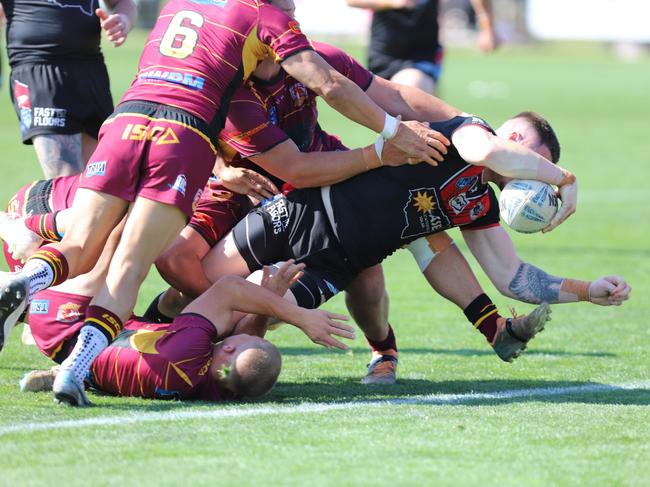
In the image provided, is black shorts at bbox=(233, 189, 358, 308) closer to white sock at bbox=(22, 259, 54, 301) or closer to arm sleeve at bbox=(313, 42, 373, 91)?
arm sleeve at bbox=(313, 42, 373, 91)

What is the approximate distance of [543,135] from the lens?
6.24 m

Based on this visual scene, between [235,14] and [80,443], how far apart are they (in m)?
2.21

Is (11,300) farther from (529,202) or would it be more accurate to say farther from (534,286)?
(534,286)

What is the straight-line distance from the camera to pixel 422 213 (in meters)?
6.13

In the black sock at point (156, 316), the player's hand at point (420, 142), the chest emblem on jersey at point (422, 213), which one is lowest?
the black sock at point (156, 316)

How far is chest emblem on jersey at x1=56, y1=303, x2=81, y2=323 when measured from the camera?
19.3 ft

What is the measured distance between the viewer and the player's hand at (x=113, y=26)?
7.62m

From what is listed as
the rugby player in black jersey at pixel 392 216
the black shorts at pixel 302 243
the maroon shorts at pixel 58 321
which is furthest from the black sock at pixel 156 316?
the maroon shorts at pixel 58 321

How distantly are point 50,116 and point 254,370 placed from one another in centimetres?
297

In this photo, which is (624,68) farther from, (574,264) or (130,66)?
(574,264)

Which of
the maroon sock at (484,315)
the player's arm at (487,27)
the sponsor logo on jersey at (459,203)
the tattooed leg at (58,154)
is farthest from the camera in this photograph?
the player's arm at (487,27)

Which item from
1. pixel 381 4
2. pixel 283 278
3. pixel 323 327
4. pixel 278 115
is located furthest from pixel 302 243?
pixel 381 4

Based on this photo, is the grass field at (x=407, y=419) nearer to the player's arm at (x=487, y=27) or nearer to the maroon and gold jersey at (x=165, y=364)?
the maroon and gold jersey at (x=165, y=364)

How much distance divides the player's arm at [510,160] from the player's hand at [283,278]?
95 centimetres
